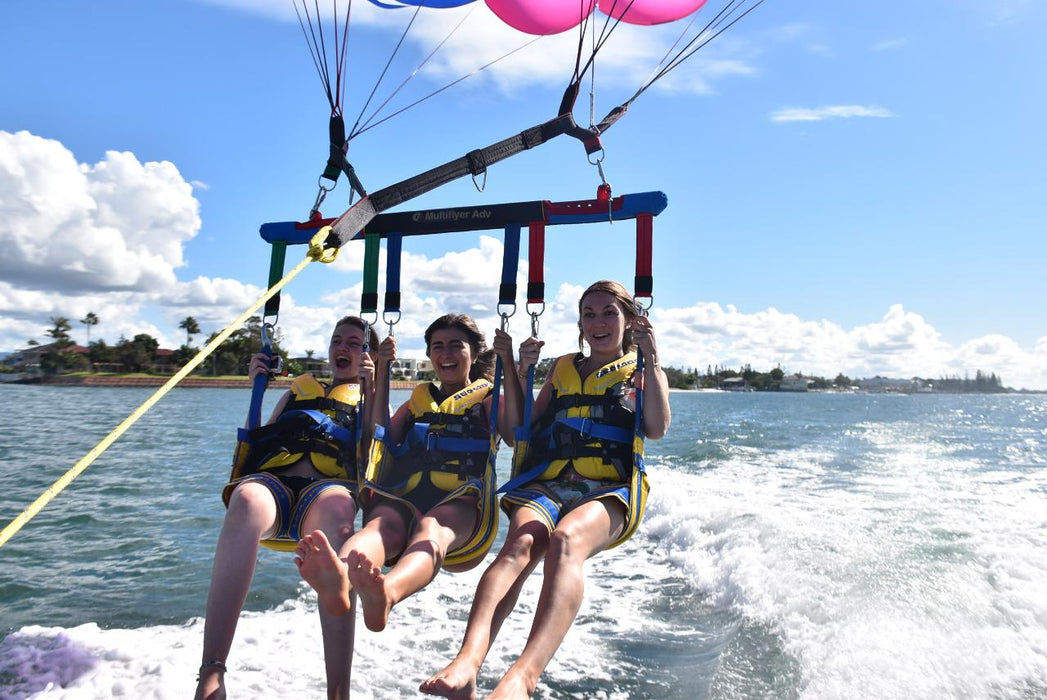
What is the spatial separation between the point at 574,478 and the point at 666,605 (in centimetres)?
360

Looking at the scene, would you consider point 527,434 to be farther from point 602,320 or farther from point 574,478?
point 602,320

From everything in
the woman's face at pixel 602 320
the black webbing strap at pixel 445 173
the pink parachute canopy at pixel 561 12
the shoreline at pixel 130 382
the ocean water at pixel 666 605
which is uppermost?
the pink parachute canopy at pixel 561 12

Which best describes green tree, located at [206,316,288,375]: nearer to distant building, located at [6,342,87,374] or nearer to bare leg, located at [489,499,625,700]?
distant building, located at [6,342,87,374]

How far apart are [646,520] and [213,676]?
7.77 meters

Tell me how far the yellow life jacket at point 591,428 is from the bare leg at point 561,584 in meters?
0.25

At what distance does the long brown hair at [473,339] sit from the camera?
357 cm

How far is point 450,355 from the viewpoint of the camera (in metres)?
3.52

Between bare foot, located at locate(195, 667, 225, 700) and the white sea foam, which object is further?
the white sea foam

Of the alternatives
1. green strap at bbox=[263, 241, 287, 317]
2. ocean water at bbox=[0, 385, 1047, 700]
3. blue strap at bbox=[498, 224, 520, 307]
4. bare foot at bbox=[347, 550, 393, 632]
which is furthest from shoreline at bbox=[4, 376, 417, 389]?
bare foot at bbox=[347, 550, 393, 632]

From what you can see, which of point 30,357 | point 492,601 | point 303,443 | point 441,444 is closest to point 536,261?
point 441,444

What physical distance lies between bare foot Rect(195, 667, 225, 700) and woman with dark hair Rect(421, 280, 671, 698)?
91 cm

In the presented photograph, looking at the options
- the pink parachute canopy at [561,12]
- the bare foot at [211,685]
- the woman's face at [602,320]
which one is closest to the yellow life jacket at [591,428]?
the woman's face at [602,320]

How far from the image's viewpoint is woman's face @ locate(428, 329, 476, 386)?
11.5 feet

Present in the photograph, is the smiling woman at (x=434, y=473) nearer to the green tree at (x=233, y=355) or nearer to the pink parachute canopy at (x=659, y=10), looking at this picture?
the pink parachute canopy at (x=659, y=10)
